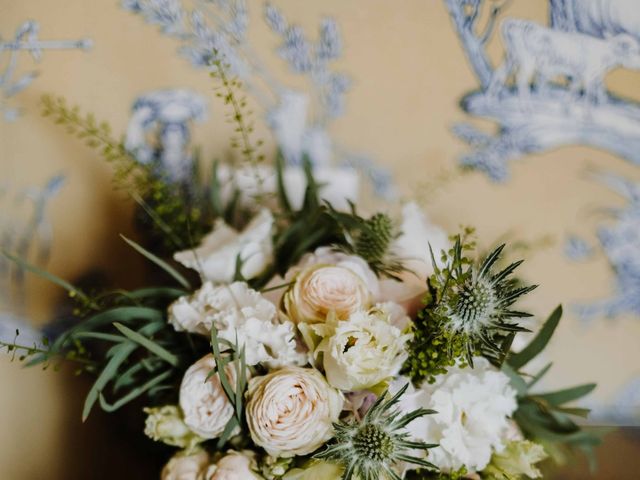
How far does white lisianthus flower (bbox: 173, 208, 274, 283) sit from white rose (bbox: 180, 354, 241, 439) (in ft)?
0.54

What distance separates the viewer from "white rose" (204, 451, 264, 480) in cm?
72

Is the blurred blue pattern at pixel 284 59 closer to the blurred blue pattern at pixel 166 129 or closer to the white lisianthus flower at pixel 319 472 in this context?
the blurred blue pattern at pixel 166 129

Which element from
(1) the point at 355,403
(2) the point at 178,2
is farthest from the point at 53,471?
(2) the point at 178,2

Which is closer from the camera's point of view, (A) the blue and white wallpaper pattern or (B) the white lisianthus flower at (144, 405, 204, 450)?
(B) the white lisianthus flower at (144, 405, 204, 450)

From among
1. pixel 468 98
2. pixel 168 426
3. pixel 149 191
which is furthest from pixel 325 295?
pixel 468 98

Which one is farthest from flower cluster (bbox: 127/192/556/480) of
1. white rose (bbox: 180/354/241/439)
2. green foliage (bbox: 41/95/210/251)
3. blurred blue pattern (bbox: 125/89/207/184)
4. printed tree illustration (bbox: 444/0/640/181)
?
printed tree illustration (bbox: 444/0/640/181)

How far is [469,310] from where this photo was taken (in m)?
0.70

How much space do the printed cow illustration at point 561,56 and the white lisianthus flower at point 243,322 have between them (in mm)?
686

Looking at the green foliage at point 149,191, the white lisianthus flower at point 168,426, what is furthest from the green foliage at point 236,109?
the white lisianthus flower at point 168,426

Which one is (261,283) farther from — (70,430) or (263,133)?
(70,430)

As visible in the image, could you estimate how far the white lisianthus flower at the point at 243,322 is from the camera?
0.74 m

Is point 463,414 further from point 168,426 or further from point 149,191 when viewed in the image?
point 149,191

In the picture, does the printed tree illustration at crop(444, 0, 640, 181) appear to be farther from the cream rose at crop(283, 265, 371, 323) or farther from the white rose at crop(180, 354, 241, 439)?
the white rose at crop(180, 354, 241, 439)

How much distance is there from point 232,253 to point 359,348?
0.28 m
